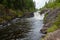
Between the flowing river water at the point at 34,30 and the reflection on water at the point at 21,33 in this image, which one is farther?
the reflection on water at the point at 21,33

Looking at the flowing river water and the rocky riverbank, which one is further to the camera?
the flowing river water

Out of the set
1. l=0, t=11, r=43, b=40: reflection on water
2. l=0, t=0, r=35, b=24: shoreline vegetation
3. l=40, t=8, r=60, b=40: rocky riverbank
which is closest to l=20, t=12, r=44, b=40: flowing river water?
l=0, t=11, r=43, b=40: reflection on water

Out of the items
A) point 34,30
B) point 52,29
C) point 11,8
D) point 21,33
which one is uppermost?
point 11,8

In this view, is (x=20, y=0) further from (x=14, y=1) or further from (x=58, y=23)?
(x=58, y=23)

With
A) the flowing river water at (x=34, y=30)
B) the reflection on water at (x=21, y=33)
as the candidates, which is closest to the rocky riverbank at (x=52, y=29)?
the flowing river water at (x=34, y=30)

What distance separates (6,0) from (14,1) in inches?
491

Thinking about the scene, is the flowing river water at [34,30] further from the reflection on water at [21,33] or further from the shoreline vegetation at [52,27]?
the shoreline vegetation at [52,27]

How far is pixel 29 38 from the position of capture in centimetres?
2909

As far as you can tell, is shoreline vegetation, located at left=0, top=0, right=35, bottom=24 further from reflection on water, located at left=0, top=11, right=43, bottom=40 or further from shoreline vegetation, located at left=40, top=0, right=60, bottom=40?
shoreline vegetation, located at left=40, top=0, right=60, bottom=40

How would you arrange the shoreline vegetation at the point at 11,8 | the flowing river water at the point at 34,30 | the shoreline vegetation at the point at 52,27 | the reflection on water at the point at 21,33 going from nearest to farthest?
the shoreline vegetation at the point at 52,27
the flowing river water at the point at 34,30
the reflection on water at the point at 21,33
the shoreline vegetation at the point at 11,8

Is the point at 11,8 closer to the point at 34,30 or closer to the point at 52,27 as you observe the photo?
the point at 34,30

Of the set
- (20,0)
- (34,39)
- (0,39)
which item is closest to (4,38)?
(0,39)

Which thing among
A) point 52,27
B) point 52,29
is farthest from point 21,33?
point 52,29

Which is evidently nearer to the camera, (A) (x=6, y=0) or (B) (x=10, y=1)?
(A) (x=6, y=0)
